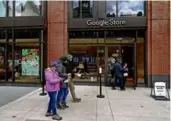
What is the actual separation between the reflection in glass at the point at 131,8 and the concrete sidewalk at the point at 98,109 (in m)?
5.38

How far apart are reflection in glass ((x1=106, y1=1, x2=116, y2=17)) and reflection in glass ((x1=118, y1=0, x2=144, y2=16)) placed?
302mm

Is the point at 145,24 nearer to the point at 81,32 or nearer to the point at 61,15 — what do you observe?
the point at 81,32

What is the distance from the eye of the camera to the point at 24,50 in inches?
563

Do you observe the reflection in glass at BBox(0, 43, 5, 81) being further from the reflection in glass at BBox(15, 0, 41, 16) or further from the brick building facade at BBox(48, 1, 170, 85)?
the brick building facade at BBox(48, 1, 170, 85)

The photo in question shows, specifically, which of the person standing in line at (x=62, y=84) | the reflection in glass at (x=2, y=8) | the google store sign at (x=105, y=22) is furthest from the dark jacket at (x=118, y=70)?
the reflection in glass at (x=2, y=8)

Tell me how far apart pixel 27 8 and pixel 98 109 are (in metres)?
8.89

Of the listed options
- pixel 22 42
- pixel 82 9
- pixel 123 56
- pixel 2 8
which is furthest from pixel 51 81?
pixel 2 8

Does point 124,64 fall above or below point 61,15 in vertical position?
below

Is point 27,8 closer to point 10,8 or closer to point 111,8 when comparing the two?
point 10,8

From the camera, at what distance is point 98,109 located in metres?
8.23

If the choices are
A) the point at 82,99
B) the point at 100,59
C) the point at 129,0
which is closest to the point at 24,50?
the point at 100,59

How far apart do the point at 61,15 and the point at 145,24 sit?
16.3 feet

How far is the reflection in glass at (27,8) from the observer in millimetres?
14312

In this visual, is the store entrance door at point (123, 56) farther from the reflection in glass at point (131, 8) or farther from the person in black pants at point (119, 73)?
the reflection in glass at point (131, 8)
